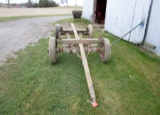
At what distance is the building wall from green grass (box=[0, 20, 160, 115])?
1629mm

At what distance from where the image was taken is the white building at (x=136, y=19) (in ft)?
19.2

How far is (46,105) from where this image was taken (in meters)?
3.07

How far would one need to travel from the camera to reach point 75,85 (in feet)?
12.3

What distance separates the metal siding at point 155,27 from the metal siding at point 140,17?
0.86 feet

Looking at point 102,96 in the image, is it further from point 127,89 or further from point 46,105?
point 46,105

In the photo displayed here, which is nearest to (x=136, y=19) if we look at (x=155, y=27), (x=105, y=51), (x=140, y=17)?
(x=140, y=17)

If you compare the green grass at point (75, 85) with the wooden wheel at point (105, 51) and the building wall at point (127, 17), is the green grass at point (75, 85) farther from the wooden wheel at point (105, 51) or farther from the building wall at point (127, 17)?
the building wall at point (127, 17)

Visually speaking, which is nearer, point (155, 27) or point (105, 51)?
point (105, 51)

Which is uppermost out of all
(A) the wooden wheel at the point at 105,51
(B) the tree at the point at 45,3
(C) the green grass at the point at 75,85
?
(B) the tree at the point at 45,3

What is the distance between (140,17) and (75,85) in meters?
4.38

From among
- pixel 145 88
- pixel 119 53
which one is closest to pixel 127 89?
pixel 145 88

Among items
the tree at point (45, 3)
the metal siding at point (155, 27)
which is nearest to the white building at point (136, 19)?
the metal siding at point (155, 27)

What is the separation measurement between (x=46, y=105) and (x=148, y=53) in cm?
435

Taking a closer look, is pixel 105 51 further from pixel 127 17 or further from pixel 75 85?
pixel 127 17
